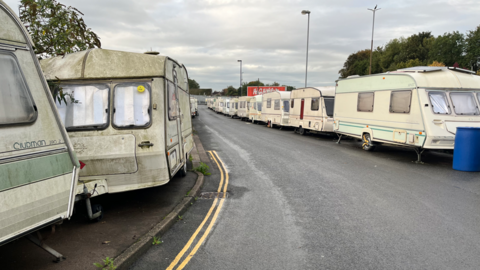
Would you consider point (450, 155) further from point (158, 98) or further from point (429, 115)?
point (158, 98)

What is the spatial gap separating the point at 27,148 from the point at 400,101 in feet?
37.3

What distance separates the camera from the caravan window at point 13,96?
3180 mm

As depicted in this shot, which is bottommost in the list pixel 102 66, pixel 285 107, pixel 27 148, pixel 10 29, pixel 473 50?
pixel 27 148

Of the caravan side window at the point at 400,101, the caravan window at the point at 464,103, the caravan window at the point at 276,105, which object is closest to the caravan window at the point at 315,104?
the caravan window at the point at 276,105

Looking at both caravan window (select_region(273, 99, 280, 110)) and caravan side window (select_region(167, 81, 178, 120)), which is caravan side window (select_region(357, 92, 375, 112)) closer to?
caravan side window (select_region(167, 81, 178, 120))

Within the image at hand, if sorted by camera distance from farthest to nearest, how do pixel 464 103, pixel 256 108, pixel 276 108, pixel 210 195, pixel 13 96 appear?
pixel 256 108 → pixel 276 108 → pixel 464 103 → pixel 210 195 → pixel 13 96

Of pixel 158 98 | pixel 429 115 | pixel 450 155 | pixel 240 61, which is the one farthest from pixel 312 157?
pixel 240 61

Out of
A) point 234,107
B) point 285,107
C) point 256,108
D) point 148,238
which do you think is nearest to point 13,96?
point 148,238

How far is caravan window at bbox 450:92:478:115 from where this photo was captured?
33.6ft

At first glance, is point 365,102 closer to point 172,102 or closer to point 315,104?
point 315,104

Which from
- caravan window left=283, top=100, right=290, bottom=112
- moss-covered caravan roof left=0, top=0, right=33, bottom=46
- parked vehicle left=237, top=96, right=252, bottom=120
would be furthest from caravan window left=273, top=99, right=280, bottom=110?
moss-covered caravan roof left=0, top=0, right=33, bottom=46

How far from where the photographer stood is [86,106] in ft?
18.1

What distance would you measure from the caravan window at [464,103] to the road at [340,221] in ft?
6.20

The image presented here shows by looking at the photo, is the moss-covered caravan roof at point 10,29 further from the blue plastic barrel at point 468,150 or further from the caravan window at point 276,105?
the caravan window at point 276,105
